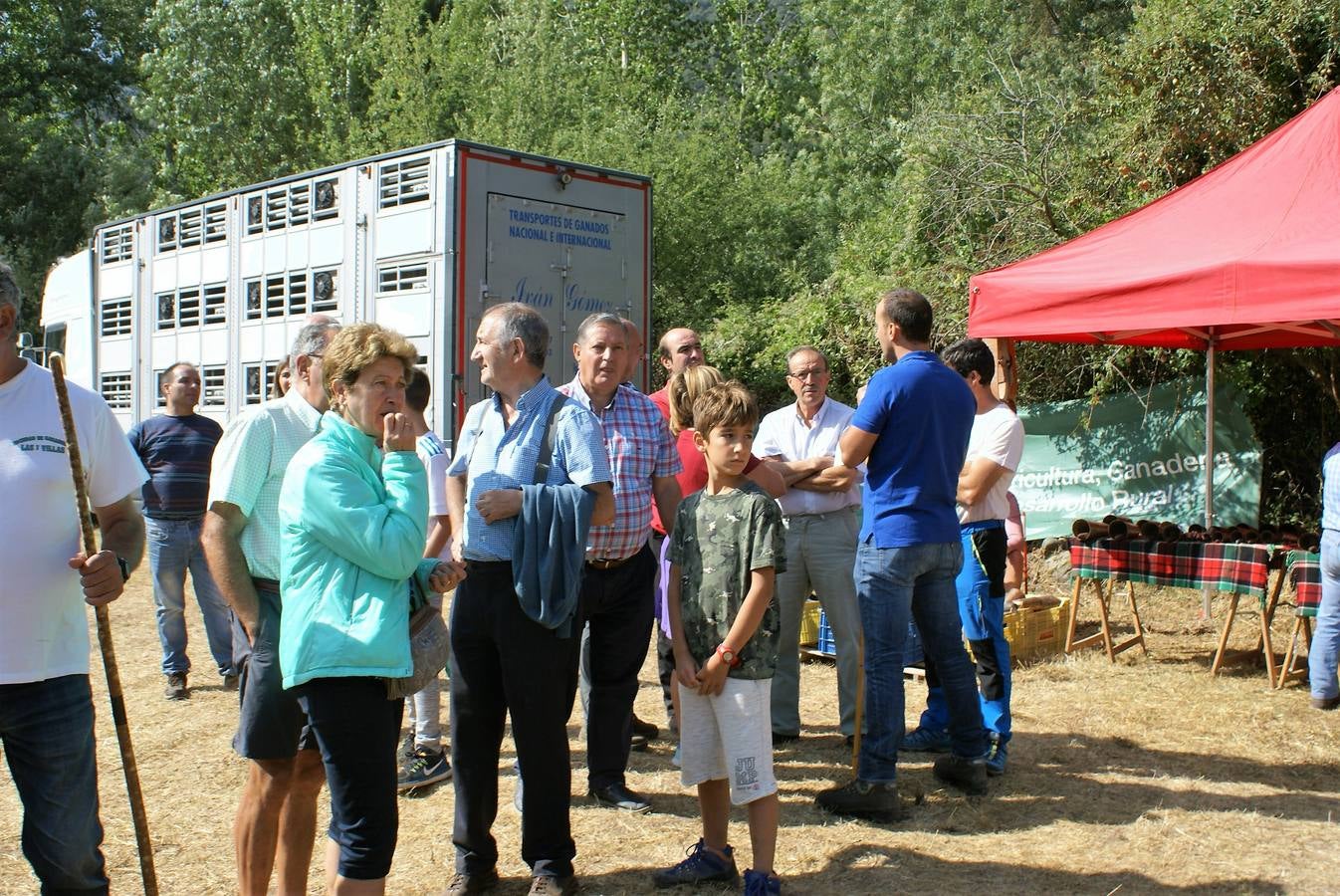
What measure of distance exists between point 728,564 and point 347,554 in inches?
52.6

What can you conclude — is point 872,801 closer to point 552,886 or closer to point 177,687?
point 552,886

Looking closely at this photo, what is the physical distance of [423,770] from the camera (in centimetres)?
493

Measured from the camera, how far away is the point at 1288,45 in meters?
8.93

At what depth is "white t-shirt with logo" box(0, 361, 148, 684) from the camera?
265 centimetres

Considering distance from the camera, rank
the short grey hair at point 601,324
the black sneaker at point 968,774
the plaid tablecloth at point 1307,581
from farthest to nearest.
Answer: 1. the plaid tablecloth at point 1307,581
2. the black sneaker at point 968,774
3. the short grey hair at point 601,324

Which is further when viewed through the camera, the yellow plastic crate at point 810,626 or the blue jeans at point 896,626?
the yellow plastic crate at point 810,626

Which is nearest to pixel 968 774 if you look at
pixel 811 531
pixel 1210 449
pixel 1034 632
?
pixel 811 531

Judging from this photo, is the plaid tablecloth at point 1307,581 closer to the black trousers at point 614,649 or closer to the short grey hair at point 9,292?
the black trousers at point 614,649

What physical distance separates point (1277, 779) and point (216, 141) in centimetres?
2467

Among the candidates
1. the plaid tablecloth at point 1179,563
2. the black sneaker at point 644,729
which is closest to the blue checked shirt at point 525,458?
the black sneaker at point 644,729

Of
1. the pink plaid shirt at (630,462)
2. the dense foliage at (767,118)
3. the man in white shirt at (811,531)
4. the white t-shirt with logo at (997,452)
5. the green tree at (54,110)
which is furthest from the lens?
the green tree at (54,110)

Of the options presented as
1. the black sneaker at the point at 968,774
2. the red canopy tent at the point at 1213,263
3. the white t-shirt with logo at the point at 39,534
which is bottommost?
the black sneaker at the point at 968,774

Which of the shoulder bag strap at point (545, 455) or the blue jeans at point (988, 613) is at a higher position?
the shoulder bag strap at point (545, 455)

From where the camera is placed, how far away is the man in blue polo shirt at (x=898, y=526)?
4363 millimetres
